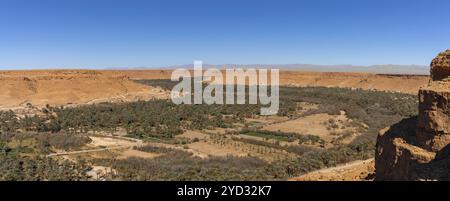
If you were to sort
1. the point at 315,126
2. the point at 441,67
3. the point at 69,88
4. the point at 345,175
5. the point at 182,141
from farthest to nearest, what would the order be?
the point at 69,88, the point at 315,126, the point at 182,141, the point at 345,175, the point at 441,67

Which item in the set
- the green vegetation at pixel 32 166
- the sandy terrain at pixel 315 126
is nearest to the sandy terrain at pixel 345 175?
the green vegetation at pixel 32 166

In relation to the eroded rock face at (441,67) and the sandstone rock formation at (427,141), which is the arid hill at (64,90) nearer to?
the sandstone rock formation at (427,141)

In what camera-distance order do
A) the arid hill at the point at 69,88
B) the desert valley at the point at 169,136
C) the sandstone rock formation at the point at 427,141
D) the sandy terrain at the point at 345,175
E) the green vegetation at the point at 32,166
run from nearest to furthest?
the sandstone rock formation at the point at 427,141, the sandy terrain at the point at 345,175, the green vegetation at the point at 32,166, the desert valley at the point at 169,136, the arid hill at the point at 69,88

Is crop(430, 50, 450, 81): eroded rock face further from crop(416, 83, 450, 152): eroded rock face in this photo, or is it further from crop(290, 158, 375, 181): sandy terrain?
crop(290, 158, 375, 181): sandy terrain

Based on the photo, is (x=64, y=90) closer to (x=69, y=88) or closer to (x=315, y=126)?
(x=69, y=88)

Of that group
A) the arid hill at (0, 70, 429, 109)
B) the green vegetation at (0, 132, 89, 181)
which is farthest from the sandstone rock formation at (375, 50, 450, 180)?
the arid hill at (0, 70, 429, 109)

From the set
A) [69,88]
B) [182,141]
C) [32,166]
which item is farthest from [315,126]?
[69,88]

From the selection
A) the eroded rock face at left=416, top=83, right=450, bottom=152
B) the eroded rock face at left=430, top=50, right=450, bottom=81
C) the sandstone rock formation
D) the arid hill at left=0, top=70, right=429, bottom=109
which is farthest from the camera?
the arid hill at left=0, top=70, right=429, bottom=109

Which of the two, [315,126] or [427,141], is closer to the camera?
[427,141]
